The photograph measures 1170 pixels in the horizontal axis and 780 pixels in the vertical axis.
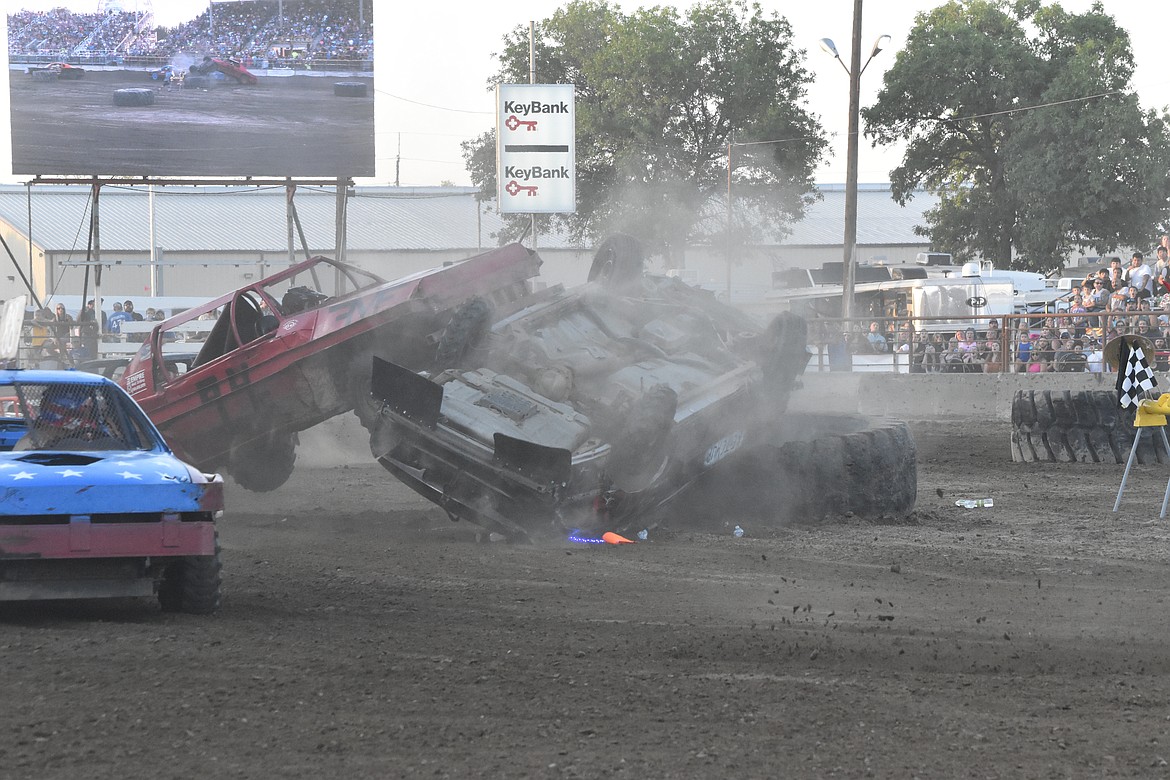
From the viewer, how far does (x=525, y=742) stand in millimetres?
4383

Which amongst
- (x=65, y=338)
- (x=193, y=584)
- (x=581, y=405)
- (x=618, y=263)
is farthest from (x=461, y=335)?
(x=65, y=338)

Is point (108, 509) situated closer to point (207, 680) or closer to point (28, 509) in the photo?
point (28, 509)

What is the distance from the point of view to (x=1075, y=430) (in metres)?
14.4

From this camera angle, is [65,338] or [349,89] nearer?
[65,338]

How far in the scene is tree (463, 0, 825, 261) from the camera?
42.9 m

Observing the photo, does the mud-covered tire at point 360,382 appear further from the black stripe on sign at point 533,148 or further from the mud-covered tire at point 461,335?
the black stripe on sign at point 533,148

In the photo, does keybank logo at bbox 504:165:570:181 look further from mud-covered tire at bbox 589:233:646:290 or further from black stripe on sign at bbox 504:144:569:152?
mud-covered tire at bbox 589:233:646:290

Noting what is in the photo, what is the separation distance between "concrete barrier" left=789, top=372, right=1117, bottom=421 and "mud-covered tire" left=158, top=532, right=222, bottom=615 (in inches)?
550

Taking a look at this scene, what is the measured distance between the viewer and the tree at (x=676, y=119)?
4291 centimetres

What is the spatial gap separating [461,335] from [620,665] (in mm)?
4852

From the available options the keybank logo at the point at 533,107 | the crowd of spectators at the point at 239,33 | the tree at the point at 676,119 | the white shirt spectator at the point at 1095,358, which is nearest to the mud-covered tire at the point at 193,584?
the keybank logo at the point at 533,107

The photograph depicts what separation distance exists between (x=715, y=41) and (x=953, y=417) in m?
26.6

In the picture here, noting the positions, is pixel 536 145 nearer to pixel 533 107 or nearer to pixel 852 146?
pixel 533 107

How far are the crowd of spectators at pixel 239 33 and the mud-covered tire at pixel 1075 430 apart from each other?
15144mm
